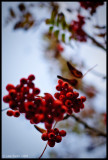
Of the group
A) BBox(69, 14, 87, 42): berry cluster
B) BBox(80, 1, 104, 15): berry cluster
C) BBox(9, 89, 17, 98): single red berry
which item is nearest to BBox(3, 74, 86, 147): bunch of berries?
BBox(9, 89, 17, 98): single red berry

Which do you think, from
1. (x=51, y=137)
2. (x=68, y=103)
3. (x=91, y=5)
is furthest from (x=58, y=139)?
(x=91, y=5)

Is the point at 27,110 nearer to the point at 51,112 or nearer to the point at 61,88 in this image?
the point at 51,112

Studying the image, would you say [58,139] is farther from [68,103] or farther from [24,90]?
[24,90]

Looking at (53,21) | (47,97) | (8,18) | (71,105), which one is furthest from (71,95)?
(8,18)

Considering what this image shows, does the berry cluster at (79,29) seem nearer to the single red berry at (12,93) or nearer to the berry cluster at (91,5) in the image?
the berry cluster at (91,5)

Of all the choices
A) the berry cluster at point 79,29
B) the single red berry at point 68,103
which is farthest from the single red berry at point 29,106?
the berry cluster at point 79,29

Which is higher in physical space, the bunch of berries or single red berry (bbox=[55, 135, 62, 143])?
the bunch of berries

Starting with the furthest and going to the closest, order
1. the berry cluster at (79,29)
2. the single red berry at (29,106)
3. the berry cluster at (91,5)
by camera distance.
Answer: the berry cluster at (79,29) < the berry cluster at (91,5) < the single red berry at (29,106)

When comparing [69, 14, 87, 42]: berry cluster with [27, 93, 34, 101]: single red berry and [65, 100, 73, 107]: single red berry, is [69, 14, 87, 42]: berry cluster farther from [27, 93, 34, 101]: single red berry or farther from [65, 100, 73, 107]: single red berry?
[27, 93, 34, 101]: single red berry
